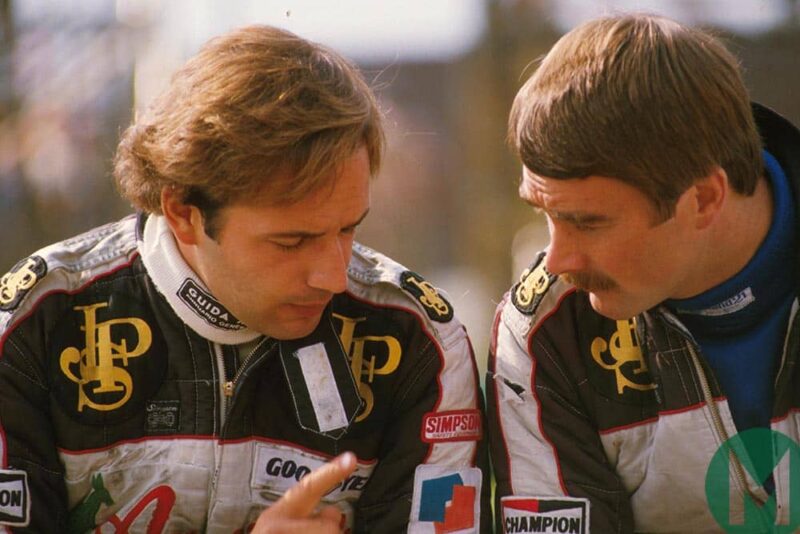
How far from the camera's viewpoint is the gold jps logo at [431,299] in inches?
118

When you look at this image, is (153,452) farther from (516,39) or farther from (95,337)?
(516,39)

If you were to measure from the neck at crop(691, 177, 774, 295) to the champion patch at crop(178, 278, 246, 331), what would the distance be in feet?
3.74

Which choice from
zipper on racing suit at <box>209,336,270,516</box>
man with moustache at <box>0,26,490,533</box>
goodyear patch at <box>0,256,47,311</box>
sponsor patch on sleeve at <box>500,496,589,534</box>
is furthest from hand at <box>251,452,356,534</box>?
goodyear patch at <box>0,256,47,311</box>

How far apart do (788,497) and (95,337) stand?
170cm

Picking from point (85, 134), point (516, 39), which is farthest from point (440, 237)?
point (85, 134)

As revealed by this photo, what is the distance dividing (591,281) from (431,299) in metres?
0.41

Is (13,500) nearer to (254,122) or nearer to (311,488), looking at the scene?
(311,488)

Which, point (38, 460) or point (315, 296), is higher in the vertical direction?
point (315, 296)

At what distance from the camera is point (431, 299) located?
9.89 feet

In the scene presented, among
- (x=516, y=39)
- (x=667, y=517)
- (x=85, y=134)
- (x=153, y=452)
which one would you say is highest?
(x=516, y=39)

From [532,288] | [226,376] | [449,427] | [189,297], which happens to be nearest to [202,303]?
[189,297]

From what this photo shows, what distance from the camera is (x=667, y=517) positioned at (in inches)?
118

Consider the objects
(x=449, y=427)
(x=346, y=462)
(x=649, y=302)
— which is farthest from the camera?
(x=449, y=427)

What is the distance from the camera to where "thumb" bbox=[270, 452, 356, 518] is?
253 centimetres
